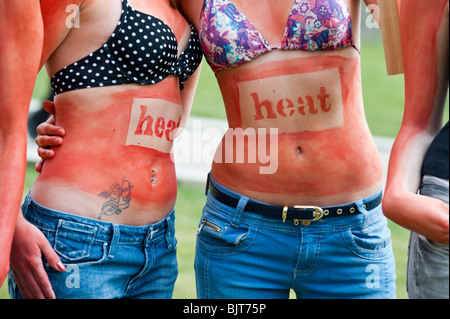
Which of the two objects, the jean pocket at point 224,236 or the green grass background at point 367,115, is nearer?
the jean pocket at point 224,236

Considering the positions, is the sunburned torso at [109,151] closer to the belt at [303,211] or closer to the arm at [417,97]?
the belt at [303,211]

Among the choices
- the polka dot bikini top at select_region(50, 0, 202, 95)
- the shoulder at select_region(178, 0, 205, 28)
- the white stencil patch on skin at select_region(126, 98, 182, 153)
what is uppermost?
the shoulder at select_region(178, 0, 205, 28)

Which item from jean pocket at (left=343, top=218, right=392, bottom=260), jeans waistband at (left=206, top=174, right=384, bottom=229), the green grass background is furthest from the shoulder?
the green grass background

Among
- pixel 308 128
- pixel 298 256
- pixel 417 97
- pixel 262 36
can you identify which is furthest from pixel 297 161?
pixel 417 97

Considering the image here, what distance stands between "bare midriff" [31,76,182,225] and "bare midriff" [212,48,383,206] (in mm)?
374

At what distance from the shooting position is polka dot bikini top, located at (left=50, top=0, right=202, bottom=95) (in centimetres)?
253

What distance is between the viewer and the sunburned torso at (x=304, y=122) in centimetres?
258

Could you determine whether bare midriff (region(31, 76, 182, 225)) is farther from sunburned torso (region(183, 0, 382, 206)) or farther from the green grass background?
the green grass background

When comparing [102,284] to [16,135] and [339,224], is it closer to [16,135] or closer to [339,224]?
[16,135]

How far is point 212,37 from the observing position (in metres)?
2.58

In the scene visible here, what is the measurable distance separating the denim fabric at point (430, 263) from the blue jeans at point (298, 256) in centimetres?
54

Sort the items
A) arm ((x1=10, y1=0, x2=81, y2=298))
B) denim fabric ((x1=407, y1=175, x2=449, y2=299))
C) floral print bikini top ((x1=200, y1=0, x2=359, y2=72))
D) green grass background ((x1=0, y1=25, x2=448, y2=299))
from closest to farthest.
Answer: denim fabric ((x1=407, y1=175, x2=449, y2=299)) → arm ((x1=10, y1=0, x2=81, y2=298)) → floral print bikini top ((x1=200, y1=0, x2=359, y2=72)) → green grass background ((x1=0, y1=25, x2=448, y2=299))

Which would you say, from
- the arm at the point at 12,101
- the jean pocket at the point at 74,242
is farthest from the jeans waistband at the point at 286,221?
the arm at the point at 12,101
